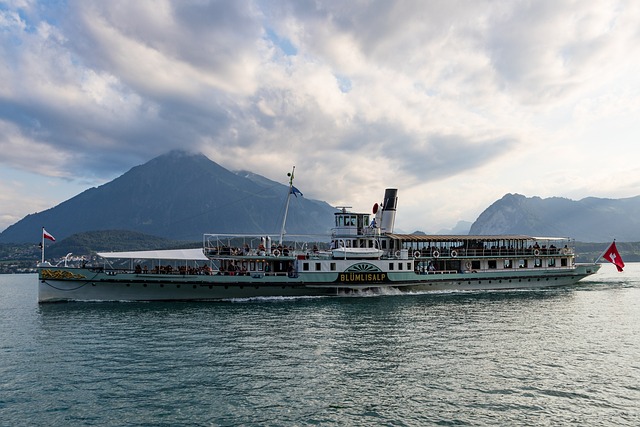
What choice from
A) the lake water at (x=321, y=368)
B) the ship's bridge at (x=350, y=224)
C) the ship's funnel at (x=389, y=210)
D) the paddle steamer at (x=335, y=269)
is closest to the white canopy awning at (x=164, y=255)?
the paddle steamer at (x=335, y=269)

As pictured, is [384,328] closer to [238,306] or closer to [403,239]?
[238,306]

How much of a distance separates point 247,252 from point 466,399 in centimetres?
3235

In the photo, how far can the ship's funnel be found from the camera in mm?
51812

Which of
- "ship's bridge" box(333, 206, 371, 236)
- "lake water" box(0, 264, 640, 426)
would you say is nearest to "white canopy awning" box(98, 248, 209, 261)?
"lake water" box(0, 264, 640, 426)

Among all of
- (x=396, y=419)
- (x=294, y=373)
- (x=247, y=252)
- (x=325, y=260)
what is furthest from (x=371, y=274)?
(x=396, y=419)

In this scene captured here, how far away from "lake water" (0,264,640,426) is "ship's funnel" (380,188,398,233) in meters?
19.1

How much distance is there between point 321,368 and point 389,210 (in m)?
35.1

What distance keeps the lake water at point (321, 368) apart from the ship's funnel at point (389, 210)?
62.6ft

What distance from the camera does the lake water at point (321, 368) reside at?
14.2 metres

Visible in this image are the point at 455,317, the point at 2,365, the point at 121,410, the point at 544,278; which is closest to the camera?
the point at 121,410

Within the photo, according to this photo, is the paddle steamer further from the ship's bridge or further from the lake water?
the lake water

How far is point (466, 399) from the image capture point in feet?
50.2

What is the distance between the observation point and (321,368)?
18.9 metres

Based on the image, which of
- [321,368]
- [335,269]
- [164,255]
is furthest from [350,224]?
[321,368]
